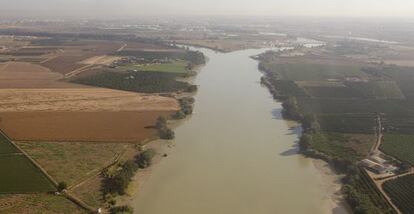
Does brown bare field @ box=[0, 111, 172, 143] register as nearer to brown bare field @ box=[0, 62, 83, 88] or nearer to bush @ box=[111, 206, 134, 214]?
bush @ box=[111, 206, 134, 214]

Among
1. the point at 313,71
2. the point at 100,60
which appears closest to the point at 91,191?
the point at 313,71

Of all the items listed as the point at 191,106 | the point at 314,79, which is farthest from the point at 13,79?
the point at 314,79

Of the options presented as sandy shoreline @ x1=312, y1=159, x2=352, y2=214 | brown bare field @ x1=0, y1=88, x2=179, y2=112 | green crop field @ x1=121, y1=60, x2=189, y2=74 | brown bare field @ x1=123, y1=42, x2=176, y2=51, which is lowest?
sandy shoreline @ x1=312, y1=159, x2=352, y2=214

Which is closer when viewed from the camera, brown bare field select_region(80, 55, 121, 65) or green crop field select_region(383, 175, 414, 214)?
green crop field select_region(383, 175, 414, 214)

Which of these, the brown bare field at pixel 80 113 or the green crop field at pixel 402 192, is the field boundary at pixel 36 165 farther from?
the green crop field at pixel 402 192

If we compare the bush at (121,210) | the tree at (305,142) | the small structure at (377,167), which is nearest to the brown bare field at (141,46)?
the tree at (305,142)

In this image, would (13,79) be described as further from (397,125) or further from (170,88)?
(397,125)

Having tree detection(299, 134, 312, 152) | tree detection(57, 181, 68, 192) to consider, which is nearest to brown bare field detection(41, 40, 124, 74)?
tree detection(299, 134, 312, 152)
